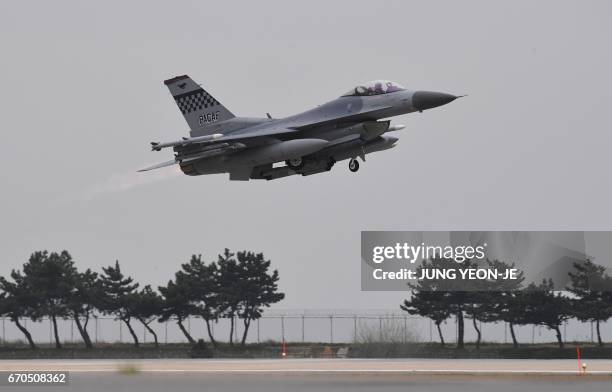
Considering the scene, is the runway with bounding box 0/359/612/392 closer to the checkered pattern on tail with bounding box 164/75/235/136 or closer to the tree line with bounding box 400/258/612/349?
the checkered pattern on tail with bounding box 164/75/235/136

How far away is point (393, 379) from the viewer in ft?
205

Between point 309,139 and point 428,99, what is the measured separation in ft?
17.6

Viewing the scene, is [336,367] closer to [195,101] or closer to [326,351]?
[195,101]

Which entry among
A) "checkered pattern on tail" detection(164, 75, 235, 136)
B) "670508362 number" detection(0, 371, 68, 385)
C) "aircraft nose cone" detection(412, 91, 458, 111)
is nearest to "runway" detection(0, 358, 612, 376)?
"670508362 number" detection(0, 371, 68, 385)

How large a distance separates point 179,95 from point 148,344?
106 ft

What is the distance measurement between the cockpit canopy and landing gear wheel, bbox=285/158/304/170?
12.5 ft

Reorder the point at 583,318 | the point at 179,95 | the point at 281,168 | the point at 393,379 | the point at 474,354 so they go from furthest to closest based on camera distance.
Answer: the point at 583,318, the point at 474,354, the point at 179,95, the point at 281,168, the point at 393,379

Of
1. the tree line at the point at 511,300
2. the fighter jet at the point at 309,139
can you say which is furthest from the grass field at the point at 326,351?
the fighter jet at the point at 309,139

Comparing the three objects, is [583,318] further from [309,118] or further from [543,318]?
[309,118]

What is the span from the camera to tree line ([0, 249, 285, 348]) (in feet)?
339

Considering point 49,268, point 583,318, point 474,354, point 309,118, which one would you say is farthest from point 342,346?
point 309,118

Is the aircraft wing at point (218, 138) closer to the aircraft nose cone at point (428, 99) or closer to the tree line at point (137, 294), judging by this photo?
the aircraft nose cone at point (428, 99)

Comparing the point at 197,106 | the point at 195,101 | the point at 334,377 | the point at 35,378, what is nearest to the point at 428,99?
the point at 334,377

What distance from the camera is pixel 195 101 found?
72312 millimetres
